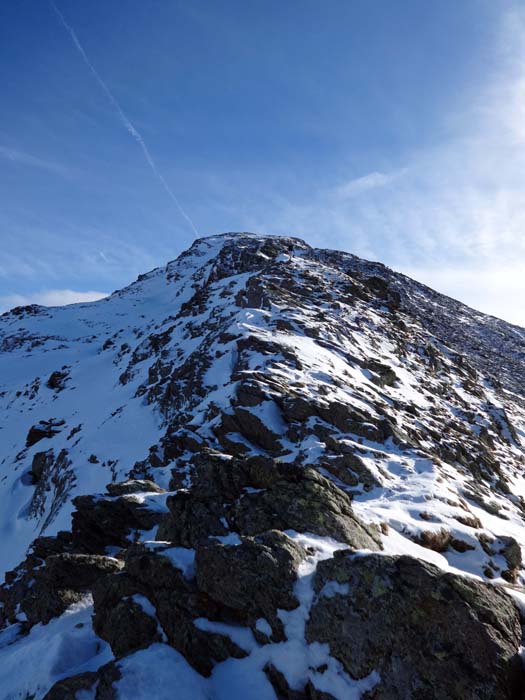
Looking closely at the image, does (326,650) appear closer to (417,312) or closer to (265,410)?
(265,410)

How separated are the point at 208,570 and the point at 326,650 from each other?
10.2ft

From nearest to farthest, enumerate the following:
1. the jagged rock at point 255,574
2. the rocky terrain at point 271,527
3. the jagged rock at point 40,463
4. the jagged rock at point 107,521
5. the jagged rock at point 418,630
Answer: the jagged rock at point 418,630 < the rocky terrain at point 271,527 < the jagged rock at point 255,574 < the jagged rock at point 107,521 < the jagged rock at point 40,463

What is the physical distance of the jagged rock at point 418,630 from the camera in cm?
670

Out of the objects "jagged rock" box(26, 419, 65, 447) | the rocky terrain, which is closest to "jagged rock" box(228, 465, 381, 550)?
the rocky terrain

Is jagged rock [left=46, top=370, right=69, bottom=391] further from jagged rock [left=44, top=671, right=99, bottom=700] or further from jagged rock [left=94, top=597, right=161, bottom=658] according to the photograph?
jagged rock [left=44, top=671, right=99, bottom=700]

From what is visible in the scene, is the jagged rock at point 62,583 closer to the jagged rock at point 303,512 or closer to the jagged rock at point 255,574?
the jagged rock at point 303,512

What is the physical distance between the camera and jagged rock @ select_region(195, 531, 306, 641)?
886 centimetres

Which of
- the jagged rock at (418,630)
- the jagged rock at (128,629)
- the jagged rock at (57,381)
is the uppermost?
the jagged rock at (57,381)

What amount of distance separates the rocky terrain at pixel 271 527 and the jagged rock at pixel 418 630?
0.10 ft

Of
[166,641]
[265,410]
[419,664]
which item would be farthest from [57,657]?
[265,410]

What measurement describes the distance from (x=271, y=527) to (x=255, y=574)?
2.29 m

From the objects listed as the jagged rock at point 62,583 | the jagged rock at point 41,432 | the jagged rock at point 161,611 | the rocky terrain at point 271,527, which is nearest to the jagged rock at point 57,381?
the rocky terrain at point 271,527

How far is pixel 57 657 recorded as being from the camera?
925 cm

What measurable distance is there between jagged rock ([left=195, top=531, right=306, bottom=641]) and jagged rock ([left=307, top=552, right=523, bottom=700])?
2.59 ft
